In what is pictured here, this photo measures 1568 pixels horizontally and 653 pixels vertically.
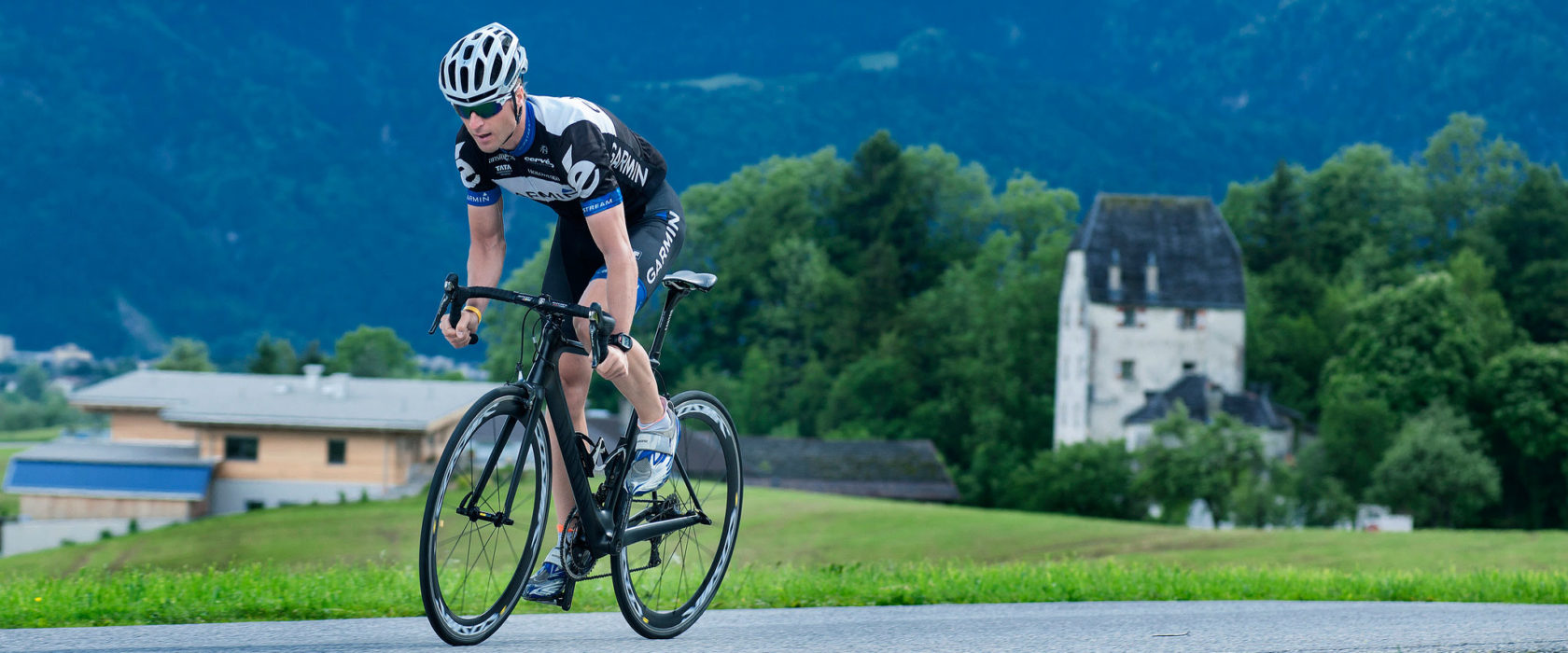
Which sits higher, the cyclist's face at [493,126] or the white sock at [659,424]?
the cyclist's face at [493,126]

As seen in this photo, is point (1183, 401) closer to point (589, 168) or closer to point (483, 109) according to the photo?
point (589, 168)

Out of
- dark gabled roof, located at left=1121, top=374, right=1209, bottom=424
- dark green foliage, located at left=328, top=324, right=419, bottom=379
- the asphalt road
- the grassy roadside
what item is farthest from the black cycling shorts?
dark green foliage, located at left=328, top=324, right=419, bottom=379

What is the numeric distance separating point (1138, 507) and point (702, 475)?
63855 mm

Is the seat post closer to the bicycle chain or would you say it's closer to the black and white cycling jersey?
the black and white cycling jersey

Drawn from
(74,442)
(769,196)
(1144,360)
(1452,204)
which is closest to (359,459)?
(74,442)

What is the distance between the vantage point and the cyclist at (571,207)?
493cm

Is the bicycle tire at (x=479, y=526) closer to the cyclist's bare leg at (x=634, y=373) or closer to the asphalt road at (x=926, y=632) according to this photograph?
the asphalt road at (x=926, y=632)

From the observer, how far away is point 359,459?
205ft

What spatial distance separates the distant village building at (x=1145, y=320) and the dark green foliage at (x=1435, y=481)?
19547 mm

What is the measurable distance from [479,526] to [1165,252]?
8235 centimetres

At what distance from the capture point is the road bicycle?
4.88m

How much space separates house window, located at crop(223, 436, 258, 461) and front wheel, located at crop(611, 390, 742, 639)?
203 ft

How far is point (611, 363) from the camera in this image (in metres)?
4.98

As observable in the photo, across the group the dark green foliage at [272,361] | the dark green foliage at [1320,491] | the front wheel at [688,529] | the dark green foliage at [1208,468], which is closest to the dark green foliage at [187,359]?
the dark green foliage at [272,361]
